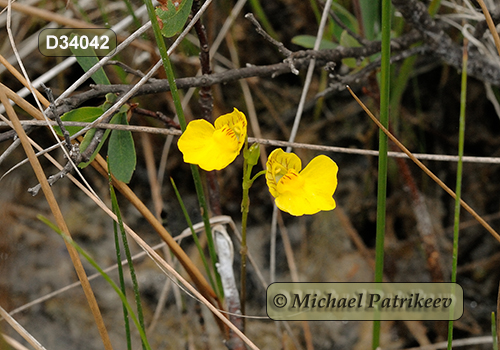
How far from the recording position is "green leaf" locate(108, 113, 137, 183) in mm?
975

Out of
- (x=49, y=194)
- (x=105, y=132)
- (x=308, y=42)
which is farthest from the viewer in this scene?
(x=308, y=42)

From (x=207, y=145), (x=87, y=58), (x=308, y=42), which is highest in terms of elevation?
(x=308, y=42)

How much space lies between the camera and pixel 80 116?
952 millimetres

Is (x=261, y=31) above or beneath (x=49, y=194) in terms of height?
above

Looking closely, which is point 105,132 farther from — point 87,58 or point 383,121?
point 383,121

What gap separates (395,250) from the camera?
1613mm

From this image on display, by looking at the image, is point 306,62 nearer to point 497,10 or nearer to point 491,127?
point 497,10

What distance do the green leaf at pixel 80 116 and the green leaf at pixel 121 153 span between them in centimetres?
5

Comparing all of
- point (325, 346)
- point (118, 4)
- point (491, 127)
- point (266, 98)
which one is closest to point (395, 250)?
point (325, 346)

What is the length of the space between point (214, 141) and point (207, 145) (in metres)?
0.02

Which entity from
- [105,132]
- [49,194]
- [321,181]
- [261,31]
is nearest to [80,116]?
[105,132]

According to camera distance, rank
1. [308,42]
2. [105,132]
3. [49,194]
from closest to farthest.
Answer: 1. [49,194]
2. [105,132]
3. [308,42]

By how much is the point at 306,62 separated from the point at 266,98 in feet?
1.79

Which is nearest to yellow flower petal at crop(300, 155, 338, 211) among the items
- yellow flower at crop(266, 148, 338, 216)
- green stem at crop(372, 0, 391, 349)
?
yellow flower at crop(266, 148, 338, 216)
